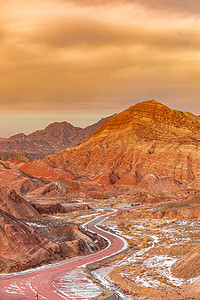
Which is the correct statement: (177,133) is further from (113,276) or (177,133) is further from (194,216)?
(113,276)

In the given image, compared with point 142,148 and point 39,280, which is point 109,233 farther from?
point 142,148

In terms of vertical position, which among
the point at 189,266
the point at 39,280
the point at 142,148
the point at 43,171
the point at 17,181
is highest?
the point at 142,148

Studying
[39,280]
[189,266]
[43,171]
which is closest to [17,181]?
[43,171]

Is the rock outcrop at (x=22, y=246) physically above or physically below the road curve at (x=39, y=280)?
above

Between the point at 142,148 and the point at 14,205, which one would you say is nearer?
the point at 14,205

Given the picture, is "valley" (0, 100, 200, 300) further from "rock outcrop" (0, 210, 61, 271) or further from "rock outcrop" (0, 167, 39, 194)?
"rock outcrop" (0, 167, 39, 194)

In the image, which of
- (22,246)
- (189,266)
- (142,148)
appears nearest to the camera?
(189,266)

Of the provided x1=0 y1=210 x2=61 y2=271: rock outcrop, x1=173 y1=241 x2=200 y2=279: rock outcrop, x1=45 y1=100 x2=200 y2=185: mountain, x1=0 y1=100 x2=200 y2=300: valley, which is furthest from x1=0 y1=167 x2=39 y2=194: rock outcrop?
x1=173 y1=241 x2=200 y2=279: rock outcrop

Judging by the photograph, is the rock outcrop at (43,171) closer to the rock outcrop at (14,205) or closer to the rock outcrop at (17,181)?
the rock outcrop at (17,181)

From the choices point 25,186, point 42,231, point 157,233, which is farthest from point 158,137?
point 42,231

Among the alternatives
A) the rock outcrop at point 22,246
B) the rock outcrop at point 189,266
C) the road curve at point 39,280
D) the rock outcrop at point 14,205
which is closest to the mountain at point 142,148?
the rock outcrop at point 14,205
